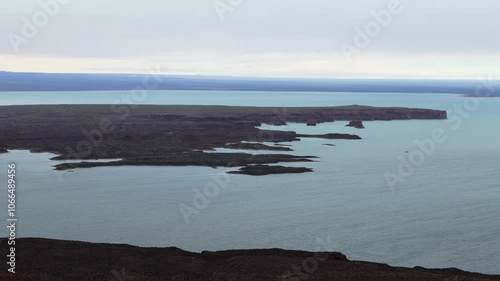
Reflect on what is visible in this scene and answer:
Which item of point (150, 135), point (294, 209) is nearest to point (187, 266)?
point (294, 209)

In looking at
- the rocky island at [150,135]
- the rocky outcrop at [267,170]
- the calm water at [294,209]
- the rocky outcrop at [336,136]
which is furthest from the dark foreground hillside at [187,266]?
the rocky outcrop at [336,136]

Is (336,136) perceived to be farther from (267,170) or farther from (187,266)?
(187,266)

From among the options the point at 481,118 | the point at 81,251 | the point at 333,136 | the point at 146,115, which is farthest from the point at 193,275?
the point at 481,118

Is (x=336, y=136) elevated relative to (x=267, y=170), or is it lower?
elevated

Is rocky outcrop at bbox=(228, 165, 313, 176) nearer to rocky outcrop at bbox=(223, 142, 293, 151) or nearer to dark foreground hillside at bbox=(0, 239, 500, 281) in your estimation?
rocky outcrop at bbox=(223, 142, 293, 151)

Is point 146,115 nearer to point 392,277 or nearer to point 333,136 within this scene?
point 333,136
